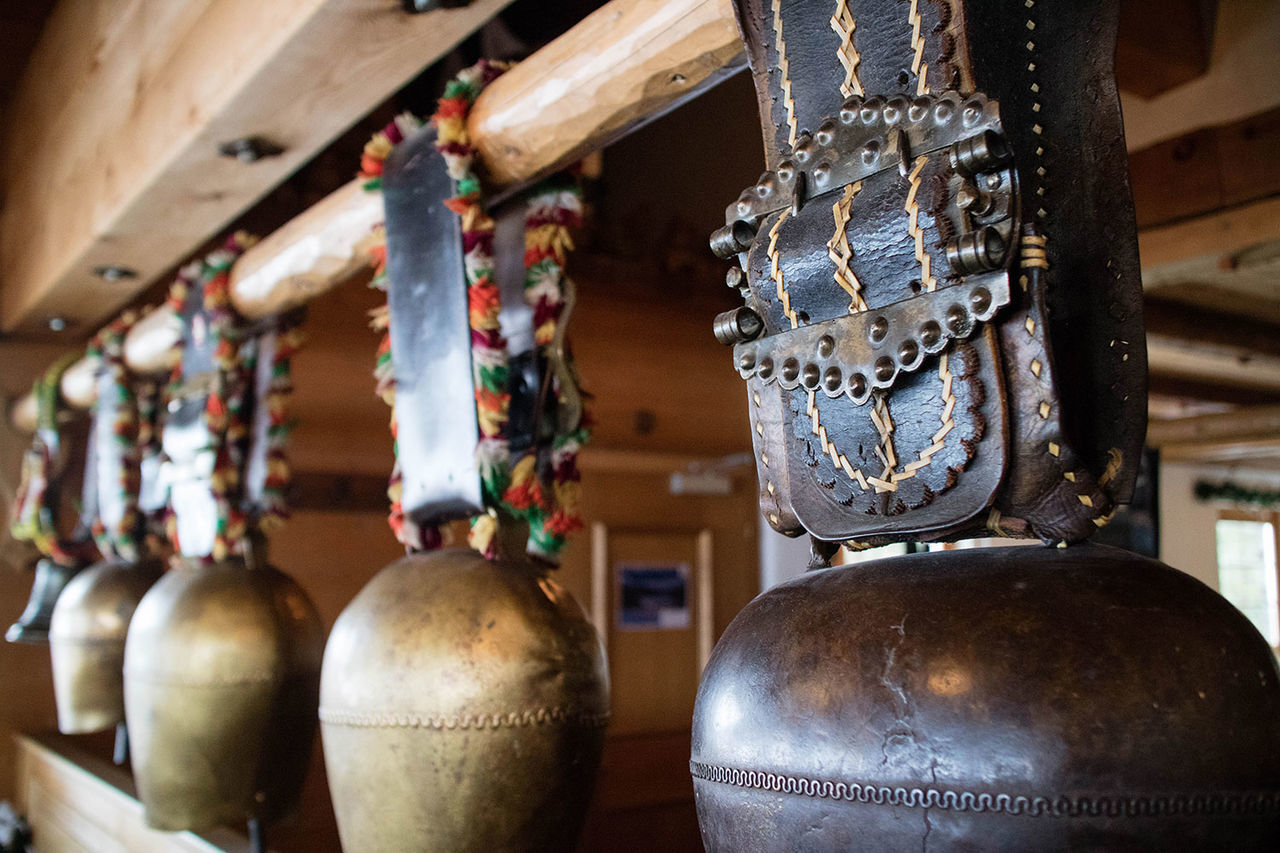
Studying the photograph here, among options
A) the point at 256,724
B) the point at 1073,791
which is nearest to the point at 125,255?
the point at 256,724

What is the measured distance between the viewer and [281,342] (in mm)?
1764

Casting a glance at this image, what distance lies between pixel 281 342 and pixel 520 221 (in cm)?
72

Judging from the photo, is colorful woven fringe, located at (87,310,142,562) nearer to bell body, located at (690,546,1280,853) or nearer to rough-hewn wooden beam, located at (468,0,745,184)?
rough-hewn wooden beam, located at (468,0,745,184)

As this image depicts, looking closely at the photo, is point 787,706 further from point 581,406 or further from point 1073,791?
point 581,406

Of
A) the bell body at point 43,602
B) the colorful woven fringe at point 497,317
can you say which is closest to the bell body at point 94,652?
the bell body at point 43,602

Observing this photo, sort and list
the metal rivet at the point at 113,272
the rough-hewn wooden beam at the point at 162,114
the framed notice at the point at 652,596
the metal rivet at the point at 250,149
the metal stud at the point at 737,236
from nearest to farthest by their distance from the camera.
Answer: the metal stud at the point at 737,236
the rough-hewn wooden beam at the point at 162,114
the metal rivet at the point at 250,149
the metal rivet at the point at 113,272
the framed notice at the point at 652,596

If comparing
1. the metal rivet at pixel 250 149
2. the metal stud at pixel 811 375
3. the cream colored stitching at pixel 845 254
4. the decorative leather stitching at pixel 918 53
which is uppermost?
the metal rivet at pixel 250 149

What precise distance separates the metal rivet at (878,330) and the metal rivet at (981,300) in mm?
55

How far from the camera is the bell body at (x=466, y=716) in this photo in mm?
1030

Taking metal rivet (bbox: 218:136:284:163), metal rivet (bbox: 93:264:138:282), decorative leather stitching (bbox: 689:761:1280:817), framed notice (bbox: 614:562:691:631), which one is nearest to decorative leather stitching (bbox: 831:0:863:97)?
decorative leather stitching (bbox: 689:761:1280:817)

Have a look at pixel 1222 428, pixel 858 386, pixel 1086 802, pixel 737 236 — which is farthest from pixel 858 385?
pixel 1222 428

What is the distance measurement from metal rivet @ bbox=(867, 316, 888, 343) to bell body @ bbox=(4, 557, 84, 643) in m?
2.48

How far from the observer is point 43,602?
2584 mm

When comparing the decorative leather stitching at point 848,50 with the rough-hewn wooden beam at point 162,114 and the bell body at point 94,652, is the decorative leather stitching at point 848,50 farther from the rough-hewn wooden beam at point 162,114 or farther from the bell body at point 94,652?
the bell body at point 94,652
